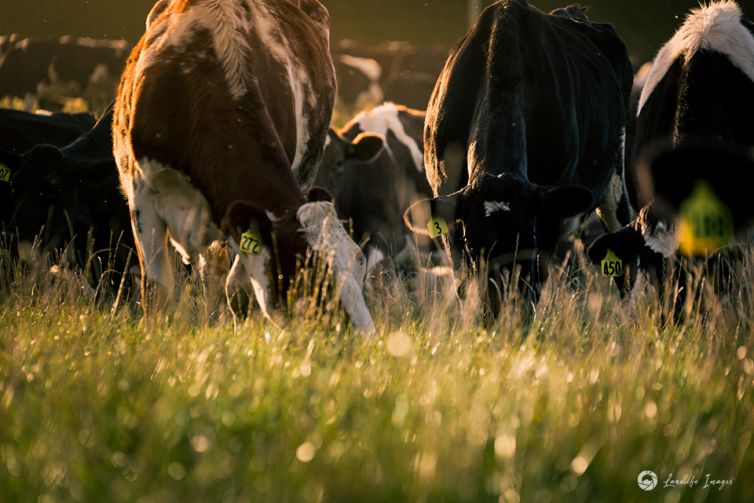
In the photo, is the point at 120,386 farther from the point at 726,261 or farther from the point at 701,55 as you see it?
the point at 701,55

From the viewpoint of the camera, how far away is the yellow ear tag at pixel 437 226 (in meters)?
6.85

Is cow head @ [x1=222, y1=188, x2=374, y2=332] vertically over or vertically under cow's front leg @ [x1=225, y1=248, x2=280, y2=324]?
over

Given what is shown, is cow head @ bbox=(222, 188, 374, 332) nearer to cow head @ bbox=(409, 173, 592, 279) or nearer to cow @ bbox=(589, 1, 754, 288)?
cow head @ bbox=(409, 173, 592, 279)

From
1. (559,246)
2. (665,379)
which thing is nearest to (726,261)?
(665,379)

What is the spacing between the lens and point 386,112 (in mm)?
13711

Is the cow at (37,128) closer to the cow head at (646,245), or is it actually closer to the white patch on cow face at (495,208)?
the white patch on cow face at (495,208)

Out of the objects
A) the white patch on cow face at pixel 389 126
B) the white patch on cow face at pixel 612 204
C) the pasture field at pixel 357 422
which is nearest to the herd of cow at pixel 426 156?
the white patch on cow face at pixel 612 204

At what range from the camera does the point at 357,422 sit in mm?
3416

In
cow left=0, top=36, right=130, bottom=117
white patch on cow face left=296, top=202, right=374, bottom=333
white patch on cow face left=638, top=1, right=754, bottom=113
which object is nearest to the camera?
white patch on cow face left=296, top=202, right=374, bottom=333

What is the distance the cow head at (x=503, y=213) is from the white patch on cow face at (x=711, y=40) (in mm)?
1682

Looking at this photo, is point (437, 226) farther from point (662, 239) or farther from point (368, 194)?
point (368, 194)

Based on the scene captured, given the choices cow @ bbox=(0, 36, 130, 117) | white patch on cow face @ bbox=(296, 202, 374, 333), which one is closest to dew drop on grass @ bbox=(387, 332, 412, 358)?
white patch on cow face @ bbox=(296, 202, 374, 333)

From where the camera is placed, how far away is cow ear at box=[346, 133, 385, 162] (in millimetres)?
11070

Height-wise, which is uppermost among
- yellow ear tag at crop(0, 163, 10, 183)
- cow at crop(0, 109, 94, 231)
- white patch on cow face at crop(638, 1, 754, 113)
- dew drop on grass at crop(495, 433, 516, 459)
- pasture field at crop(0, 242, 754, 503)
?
white patch on cow face at crop(638, 1, 754, 113)
